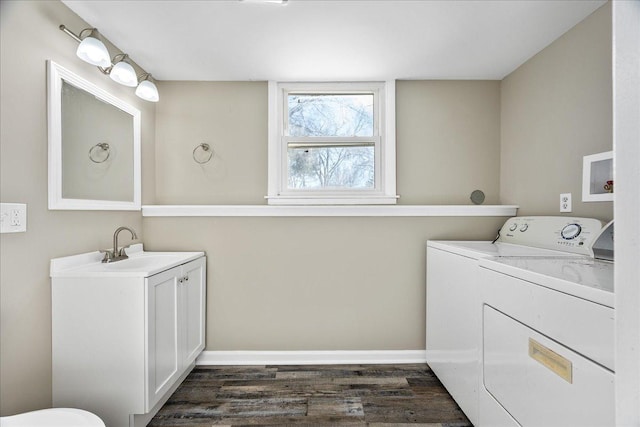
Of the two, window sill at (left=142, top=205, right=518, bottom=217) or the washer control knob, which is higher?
window sill at (left=142, top=205, right=518, bottom=217)

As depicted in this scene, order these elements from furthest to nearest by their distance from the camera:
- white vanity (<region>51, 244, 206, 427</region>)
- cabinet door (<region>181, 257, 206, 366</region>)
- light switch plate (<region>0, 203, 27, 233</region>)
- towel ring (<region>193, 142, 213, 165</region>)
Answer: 1. towel ring (<region>193, 142, 213, 165</region>)
2. cabinet door (<region>181, 257, 206, 366</region>)
3. white vanity (<region>51, 244, 206, 427</region>)
4. light switch plate (<region>0, 203, 27, 233</region>)

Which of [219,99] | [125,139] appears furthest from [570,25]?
[125,139]

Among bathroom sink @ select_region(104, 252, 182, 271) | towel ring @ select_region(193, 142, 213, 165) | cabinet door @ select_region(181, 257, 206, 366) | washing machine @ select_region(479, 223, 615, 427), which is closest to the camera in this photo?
washing machine @ select_region(479, 223, 615, 427)

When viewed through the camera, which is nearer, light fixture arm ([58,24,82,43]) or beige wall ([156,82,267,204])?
light fixture arm ([58,24,82,43])

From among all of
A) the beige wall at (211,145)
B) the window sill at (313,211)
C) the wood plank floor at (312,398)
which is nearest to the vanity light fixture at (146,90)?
the beige wall at (211,145)

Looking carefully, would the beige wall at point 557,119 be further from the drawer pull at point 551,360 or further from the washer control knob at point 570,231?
the drawer pull at point 551,360

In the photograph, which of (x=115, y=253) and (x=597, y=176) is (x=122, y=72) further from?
(x=597, y=176)

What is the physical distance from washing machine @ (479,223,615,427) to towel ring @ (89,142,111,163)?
88.2 inches

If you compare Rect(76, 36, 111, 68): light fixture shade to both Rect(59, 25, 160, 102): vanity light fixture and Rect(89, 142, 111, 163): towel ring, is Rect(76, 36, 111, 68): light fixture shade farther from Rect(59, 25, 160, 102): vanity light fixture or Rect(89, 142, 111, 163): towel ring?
Rect(89, 142, 111, 163): towel ring

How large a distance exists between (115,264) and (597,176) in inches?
108

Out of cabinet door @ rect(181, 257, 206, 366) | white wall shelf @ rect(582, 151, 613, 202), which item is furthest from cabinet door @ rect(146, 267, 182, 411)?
white wall shelf @ rect(582, 151, 613, 202)

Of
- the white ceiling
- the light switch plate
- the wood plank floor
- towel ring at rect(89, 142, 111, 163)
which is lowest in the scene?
the wood plank floor

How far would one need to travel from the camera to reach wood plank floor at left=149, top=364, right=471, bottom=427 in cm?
175

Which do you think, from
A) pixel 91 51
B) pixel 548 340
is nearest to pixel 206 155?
pixel 91 51
